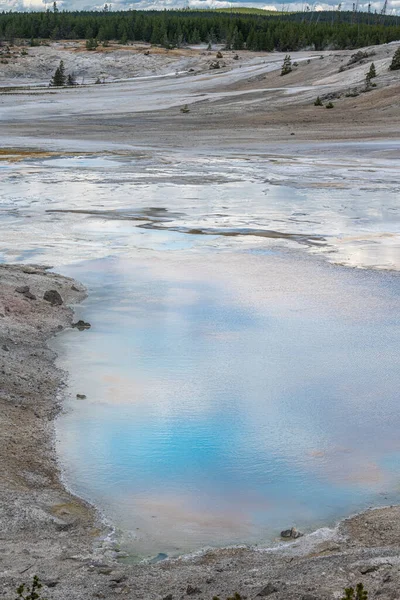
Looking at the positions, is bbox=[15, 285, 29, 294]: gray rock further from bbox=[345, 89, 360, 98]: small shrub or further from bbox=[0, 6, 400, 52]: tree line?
bbox=[0, 6, 400, 52]: tree line

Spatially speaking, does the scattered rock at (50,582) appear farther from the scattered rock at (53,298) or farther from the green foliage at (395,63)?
the green foliage at (395,63)

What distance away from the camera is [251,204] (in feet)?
56.0

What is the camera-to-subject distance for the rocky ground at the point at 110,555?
13.3ft

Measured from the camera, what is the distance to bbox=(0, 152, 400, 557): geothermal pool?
18.4 ft

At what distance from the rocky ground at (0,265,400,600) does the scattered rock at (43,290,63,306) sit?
9.30 feet

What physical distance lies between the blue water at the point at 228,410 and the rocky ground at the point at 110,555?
180 millimetres

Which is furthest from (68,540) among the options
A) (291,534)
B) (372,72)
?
(372,72)

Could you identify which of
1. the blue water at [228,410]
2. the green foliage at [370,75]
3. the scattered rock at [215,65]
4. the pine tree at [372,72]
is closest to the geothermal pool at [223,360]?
the blue water at [228,410]

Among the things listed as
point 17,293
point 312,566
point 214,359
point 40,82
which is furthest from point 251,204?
point 40,82

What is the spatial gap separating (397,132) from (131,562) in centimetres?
2825

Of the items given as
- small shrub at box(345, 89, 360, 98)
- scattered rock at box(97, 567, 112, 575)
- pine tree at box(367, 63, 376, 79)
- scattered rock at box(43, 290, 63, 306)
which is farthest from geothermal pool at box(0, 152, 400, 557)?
pine tree at box(367, 63, 376, 79)

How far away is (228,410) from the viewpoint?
22.9 feet

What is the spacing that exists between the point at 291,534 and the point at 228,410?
6.48ft

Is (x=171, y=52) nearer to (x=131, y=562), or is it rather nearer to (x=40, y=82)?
(x=40, y=82)
